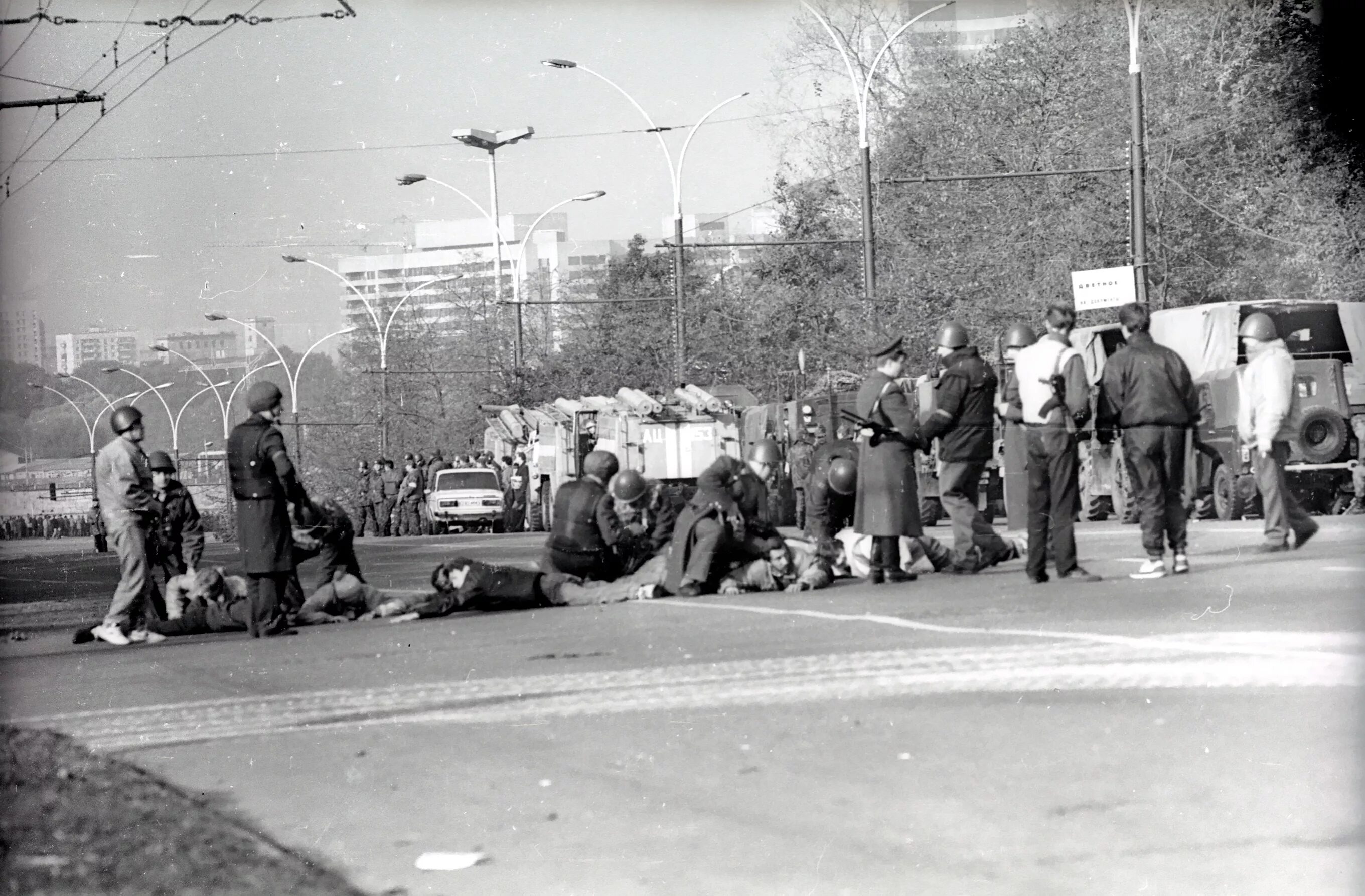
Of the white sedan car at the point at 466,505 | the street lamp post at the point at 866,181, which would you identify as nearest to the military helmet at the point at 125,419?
the street lamp post at the point at 866,181

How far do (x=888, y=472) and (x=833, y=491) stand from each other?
1753mm

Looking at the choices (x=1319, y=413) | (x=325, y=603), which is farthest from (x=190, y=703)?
(x=1319, y=413)

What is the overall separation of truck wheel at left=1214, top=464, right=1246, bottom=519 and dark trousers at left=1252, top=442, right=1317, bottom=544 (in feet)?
21.8

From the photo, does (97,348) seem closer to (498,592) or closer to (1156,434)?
(498,592)

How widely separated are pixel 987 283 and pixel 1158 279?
125 inches

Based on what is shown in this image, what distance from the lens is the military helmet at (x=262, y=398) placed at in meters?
12.1

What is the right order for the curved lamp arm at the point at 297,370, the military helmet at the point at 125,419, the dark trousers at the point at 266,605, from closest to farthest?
1. the dark trousers at the point at 266,605
2. the military helmet at the point at 125,419
3. the curved lamp arm at the point at 297,370

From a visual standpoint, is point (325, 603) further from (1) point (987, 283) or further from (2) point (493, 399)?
(2) point (493, 399)

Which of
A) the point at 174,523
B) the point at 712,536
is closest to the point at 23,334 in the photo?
the point at 174,523

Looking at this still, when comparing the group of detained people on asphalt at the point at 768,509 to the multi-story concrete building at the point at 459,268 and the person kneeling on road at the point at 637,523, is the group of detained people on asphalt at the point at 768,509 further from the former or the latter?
the multi-story concrete building at the point at 459,268

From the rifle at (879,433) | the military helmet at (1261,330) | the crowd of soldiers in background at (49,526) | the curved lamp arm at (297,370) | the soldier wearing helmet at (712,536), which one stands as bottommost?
the crowd of soldiers in background at (49,526)

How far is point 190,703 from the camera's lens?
907 centimetres

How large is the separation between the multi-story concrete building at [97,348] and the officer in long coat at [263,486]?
1047 inches

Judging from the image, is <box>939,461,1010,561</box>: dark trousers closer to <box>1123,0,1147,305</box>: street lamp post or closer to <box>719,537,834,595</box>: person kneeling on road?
<box>719,537,834,595</box>: person kneeling on road
